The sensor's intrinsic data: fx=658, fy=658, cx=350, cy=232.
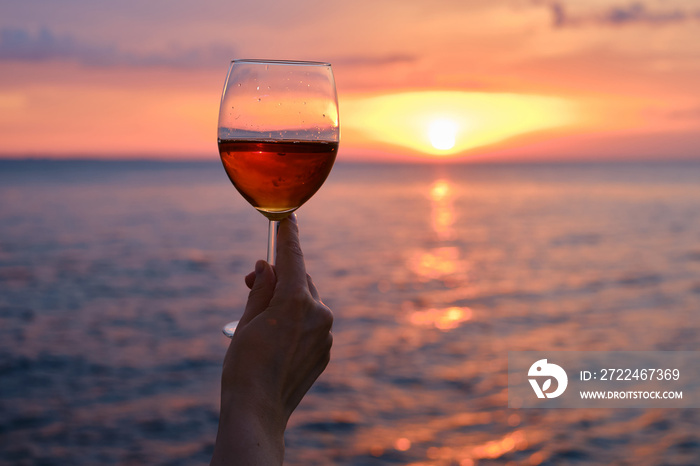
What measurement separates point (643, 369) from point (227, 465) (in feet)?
30.6

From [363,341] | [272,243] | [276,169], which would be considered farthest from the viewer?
[363,341]

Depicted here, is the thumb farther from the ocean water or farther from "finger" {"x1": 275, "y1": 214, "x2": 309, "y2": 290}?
the ocean water

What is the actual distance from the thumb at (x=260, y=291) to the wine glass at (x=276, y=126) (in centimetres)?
18

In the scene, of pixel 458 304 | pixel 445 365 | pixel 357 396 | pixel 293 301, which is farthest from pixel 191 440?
pixel 458 304

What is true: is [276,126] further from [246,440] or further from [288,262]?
[246,440]

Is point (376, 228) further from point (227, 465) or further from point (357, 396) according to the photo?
point (227, 465)

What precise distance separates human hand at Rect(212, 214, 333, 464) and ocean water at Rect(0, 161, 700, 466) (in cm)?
545

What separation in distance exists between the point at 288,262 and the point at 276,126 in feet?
1.23

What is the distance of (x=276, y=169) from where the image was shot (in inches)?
67.2

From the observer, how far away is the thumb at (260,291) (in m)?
1.81

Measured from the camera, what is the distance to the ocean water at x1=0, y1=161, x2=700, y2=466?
288 inches
